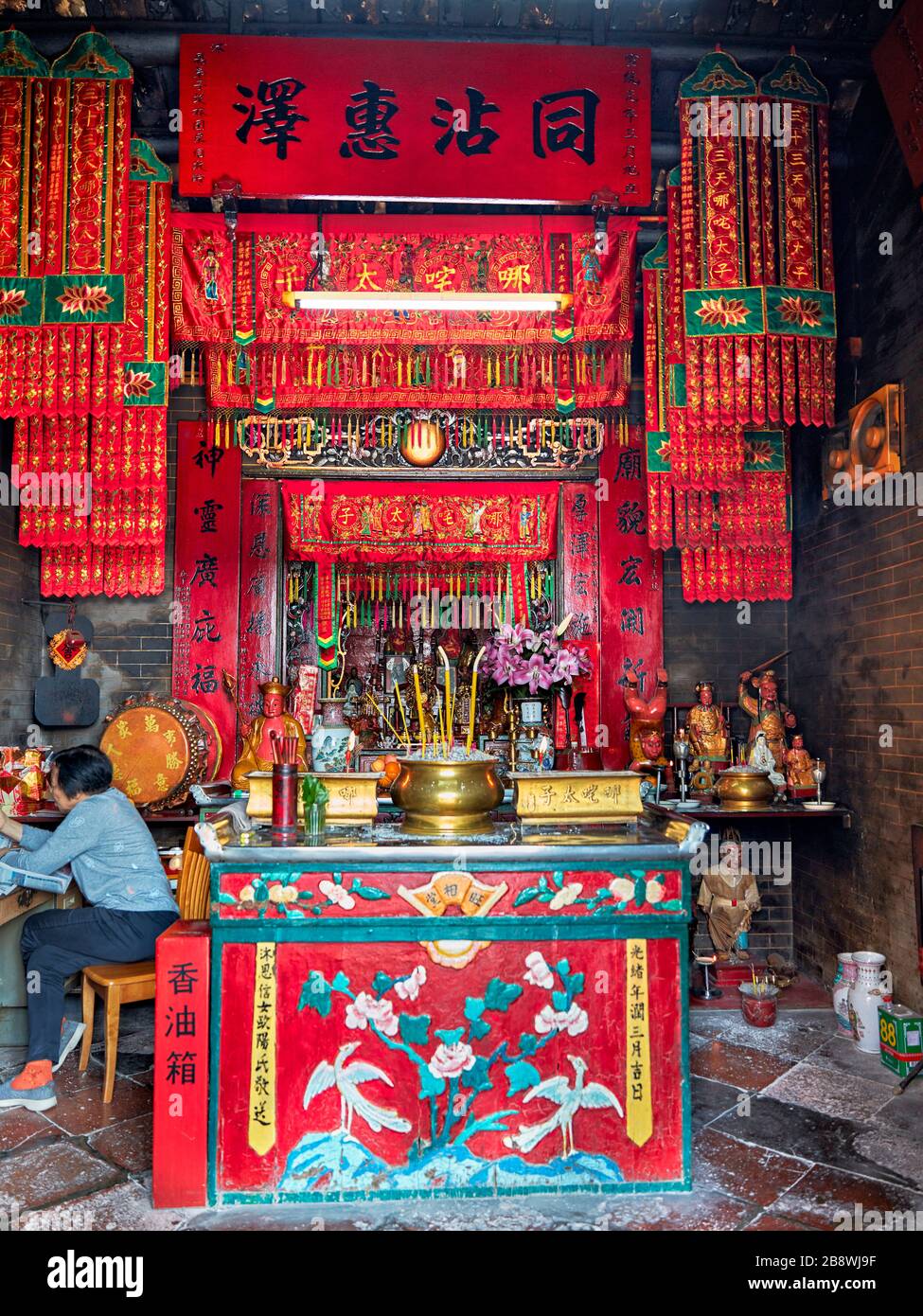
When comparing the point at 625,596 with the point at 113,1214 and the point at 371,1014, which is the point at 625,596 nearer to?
the point at 371,1014

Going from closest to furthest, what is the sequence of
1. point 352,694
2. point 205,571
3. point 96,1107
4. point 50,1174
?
point 50,1174 < point 96,1107 < point 205,571 < point 352,694

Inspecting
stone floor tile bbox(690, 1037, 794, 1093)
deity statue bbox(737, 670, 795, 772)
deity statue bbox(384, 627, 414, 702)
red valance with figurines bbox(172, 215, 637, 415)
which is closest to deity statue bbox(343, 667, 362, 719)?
deity statue bbox(384, 627, 414, 702)

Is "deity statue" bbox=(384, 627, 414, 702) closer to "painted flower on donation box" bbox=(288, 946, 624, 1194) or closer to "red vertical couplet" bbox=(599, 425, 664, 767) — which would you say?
"red vertical couplet" bbox=(599, 425, 664, 767)

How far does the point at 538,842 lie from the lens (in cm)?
260

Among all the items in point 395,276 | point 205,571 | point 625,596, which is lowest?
point 625,596

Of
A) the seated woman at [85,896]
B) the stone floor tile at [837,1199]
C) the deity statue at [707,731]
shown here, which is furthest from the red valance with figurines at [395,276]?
the stone floor tile at [837,1199]

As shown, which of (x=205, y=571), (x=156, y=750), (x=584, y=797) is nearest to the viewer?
(x=584, y=797)

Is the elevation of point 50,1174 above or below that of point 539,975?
below

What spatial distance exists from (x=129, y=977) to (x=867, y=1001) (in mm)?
2949

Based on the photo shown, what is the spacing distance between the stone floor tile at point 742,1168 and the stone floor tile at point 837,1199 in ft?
0.13

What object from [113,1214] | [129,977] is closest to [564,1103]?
[113,1214]

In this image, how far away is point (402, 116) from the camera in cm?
376

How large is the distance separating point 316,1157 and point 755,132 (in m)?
4.15
